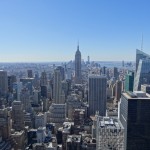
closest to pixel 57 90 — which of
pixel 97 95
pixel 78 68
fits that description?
pixel 97 95

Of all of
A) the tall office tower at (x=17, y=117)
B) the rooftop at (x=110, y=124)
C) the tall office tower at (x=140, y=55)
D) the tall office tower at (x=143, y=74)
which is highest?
the tall office tower at (x=140, y=55)

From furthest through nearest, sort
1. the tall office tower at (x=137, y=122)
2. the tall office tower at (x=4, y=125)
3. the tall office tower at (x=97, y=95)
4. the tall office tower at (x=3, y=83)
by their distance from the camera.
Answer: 1. the tall office tower at (x=3, y=83)
2. the tall office tower at (x=97, y=95)
3. the tall office tower at (x=4, y=125)
4. the tall office tower at (x=137, y=122)

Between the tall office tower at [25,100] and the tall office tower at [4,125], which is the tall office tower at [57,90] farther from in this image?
the tall office tower at [4,125]

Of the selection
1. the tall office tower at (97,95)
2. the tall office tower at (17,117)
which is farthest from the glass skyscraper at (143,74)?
the tall office tower at (17,117)

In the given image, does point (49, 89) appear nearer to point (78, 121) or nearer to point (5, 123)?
point (78, 121)

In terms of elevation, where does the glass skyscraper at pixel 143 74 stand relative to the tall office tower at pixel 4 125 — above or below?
above

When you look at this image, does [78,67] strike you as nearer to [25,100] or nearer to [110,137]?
[25,100]
